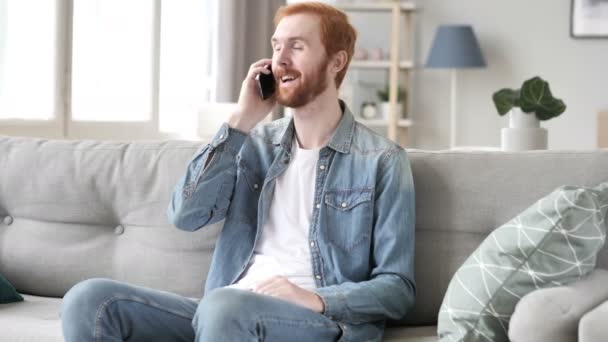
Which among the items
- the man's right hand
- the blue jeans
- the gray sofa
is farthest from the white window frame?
the blue jeans

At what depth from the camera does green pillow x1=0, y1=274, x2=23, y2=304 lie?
235 centimetres

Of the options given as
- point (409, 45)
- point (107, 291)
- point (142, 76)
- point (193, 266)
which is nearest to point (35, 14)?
point (142, 76)

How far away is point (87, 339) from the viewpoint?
1824 mm

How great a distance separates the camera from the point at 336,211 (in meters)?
2.09

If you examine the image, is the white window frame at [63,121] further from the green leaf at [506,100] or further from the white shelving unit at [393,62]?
the white shelving unit at [393,62]

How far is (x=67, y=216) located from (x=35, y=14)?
1942mm

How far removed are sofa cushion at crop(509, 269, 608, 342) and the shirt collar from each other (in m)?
0.61

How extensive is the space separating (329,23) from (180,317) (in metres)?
0.76

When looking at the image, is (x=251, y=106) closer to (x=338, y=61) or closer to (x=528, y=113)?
(x=338, y=61)

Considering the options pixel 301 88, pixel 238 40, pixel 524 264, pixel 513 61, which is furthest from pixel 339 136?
pixel 513 61

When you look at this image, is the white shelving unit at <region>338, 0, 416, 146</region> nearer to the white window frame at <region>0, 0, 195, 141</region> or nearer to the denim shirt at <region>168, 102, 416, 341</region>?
the white window frame at <region>0, 0, 195, 141</region>

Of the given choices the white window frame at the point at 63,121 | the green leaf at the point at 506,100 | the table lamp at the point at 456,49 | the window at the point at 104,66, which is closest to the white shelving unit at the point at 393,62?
the table lamp at the point at 456,49

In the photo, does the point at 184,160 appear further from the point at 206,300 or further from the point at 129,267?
the point at 206,300

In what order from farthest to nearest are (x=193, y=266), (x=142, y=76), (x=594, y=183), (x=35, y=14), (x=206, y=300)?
(x=142, y=76), (x=35, y=14), (x=193, y=266), (x=594, y=183), (x=206, y=300)
